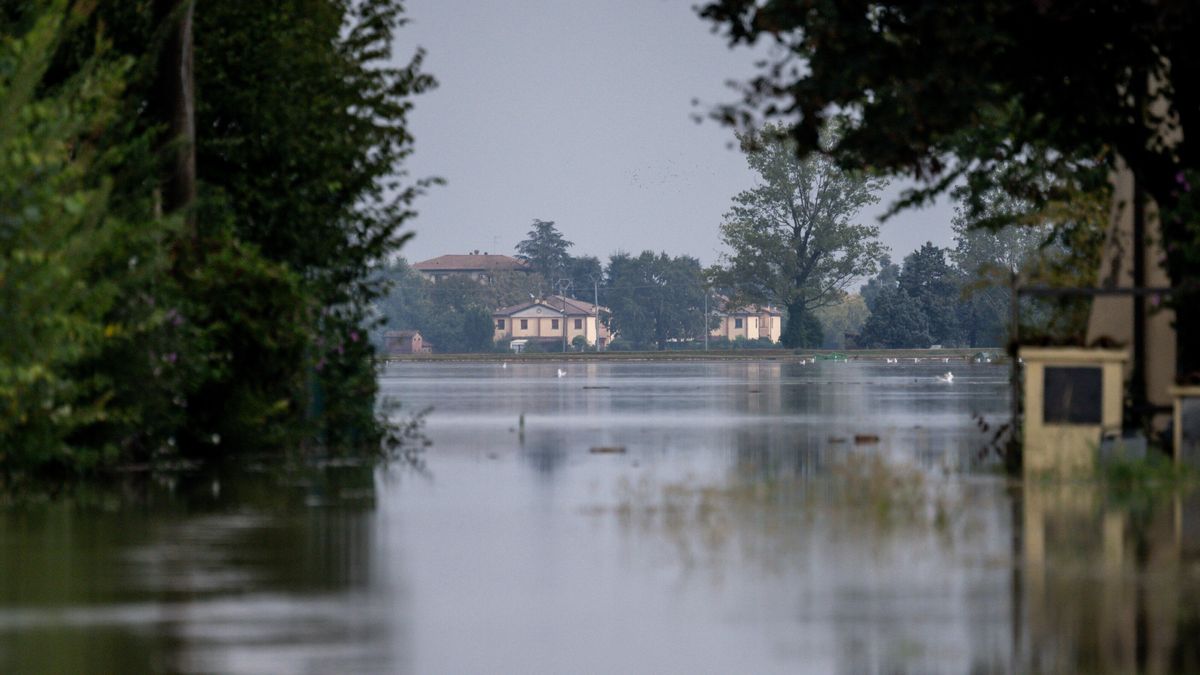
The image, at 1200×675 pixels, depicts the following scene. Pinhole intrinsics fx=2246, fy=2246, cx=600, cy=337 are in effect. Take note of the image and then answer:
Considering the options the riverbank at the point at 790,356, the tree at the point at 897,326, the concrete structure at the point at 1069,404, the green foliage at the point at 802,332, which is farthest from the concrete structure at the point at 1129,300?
the tree at the point at 897,326

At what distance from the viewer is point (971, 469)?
22688 mm

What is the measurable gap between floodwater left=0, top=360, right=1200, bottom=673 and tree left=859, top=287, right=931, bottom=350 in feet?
519

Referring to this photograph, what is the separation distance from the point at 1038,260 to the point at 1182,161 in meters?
4.87

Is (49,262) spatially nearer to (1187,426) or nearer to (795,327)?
(1187,426)

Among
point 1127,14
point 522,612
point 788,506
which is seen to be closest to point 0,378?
point 788,506

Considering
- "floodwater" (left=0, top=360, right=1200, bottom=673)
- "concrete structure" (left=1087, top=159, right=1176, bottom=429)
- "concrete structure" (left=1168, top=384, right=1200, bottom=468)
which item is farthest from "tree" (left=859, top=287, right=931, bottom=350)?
"concrete structure" (left=1168, top=384, right=1200, bottom=468)

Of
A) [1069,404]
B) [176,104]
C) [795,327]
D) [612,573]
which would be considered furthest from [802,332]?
[612,573]

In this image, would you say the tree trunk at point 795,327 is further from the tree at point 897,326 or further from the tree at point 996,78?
the tree at point 996,78

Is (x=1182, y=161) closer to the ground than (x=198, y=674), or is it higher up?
higher up

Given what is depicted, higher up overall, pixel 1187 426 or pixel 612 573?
pixel 1187 426

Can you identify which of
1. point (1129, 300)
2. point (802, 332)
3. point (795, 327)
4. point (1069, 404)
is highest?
point (795, 327)

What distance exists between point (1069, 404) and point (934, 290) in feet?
551

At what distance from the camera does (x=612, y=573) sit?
1328 cm

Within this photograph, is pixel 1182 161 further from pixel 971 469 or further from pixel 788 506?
pixel 788 506
